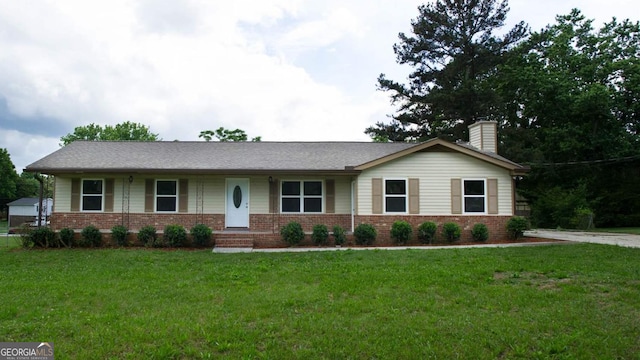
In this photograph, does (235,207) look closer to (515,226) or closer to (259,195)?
(259,195)

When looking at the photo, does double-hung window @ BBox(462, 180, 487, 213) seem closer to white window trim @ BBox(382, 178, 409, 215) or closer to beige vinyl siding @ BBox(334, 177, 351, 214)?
white window trim @ BBox(382, 178, 409, 215)

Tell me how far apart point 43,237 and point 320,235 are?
28.7 feet

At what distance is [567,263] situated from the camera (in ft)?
30.7

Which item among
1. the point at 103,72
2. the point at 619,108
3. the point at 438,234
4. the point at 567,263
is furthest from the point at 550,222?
the point at 103,72

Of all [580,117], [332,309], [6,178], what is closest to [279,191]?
[332,309]

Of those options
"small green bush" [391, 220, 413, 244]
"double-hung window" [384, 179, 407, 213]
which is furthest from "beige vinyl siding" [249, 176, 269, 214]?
"small green bush" [391, 220, 413, 244]

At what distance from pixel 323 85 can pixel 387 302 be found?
18.9 m

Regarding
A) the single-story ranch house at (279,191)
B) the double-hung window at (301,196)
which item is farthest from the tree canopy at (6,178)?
the double-hung window at (301,196)

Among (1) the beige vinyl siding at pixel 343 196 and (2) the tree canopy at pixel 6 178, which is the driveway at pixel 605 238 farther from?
(2) the tree canopy at pixel 6 178

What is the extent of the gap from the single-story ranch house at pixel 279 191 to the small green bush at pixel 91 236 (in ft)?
1.99

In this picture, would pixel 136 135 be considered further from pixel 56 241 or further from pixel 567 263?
pixel 567 263

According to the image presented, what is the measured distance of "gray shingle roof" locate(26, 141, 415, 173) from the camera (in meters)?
15.1

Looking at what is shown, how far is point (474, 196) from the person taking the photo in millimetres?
15195

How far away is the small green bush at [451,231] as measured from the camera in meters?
14.5
